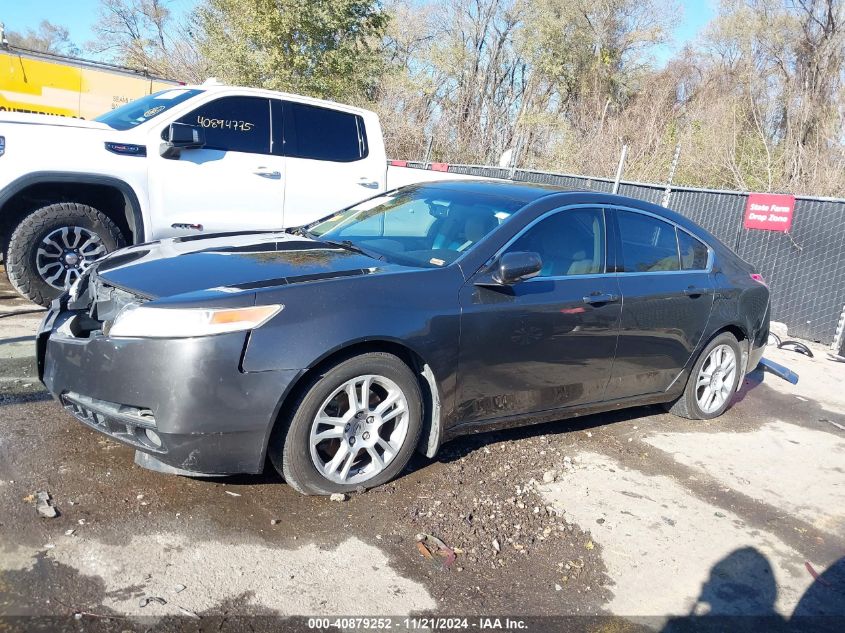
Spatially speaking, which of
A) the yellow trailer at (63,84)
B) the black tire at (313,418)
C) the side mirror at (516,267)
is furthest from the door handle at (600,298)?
the yellow trailer at (63,84)

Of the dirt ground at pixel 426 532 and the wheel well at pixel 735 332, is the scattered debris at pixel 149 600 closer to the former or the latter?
the dirt ground at pixel 426 532

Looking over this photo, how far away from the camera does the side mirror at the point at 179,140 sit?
5910mm

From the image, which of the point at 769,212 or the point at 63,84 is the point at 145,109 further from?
the point at 769,212

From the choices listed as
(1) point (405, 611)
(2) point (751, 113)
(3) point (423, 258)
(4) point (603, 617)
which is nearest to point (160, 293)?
(3) point (423, 258)

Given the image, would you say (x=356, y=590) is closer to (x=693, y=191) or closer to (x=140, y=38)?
(x=693, y=191)

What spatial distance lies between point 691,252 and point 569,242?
1346 millimetres

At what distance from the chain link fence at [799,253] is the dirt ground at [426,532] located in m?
5.58

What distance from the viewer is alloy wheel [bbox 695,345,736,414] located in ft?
17.7

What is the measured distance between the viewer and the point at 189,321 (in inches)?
121

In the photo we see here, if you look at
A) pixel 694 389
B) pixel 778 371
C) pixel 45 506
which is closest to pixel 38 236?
pixel 45 506

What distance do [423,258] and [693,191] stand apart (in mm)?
8402

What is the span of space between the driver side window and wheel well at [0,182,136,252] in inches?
141

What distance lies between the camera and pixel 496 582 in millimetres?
3012

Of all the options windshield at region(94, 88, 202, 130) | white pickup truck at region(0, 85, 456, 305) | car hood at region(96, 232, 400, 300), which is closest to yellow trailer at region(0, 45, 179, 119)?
windshield at region(94, 88, 202, 130)
